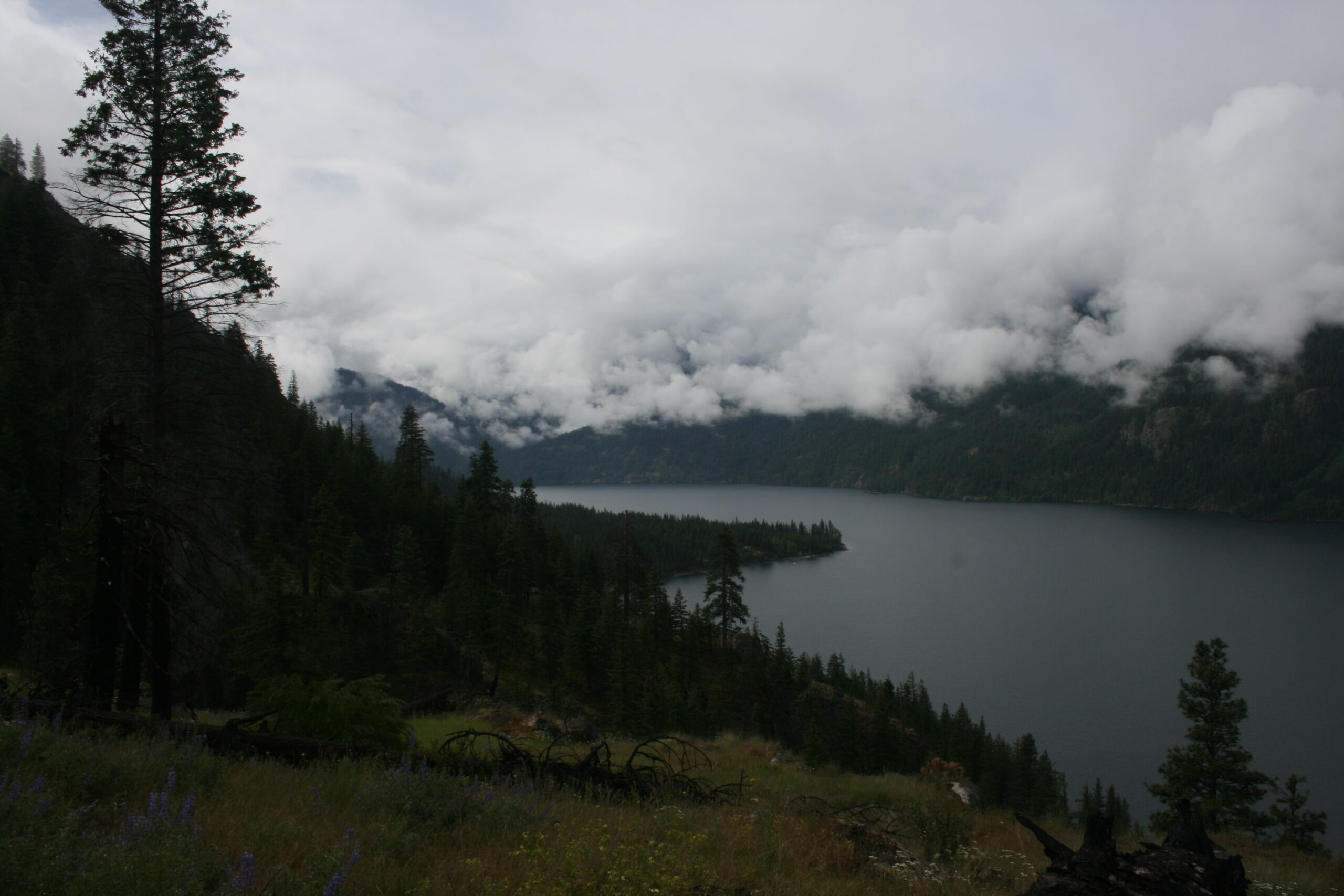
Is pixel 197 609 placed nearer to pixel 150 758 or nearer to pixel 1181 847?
pixel 150 758

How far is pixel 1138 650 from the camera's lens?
7881 centimetres

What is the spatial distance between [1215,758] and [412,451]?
205ft

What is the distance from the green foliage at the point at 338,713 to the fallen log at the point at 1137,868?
6.57 meters

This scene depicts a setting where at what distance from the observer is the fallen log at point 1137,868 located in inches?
144

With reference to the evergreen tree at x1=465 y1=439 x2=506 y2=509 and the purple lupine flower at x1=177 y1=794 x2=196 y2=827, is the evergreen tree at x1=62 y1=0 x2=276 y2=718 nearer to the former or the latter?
the purple lupine flower at x1=177 y1=794 x2=196 y2=827

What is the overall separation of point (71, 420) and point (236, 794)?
941cm

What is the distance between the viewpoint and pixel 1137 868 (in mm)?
3848

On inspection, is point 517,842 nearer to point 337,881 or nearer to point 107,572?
point 337,881

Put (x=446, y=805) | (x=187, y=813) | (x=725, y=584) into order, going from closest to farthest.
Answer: (x=187, y=813), (x=446, y=805), (x=725, y=584)

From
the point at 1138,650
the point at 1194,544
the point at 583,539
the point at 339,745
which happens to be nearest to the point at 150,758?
the point at 339,745

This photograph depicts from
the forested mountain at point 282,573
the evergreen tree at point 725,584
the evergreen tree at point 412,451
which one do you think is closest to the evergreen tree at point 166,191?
the forested mountain at point 282,573

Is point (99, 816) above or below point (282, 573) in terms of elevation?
above

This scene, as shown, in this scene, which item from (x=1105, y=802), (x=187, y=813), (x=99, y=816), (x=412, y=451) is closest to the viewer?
(x=187, y=813)

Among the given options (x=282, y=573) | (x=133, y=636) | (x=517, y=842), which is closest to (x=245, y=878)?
(x=517, y=842)
